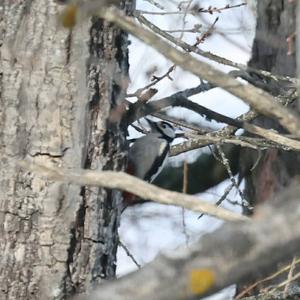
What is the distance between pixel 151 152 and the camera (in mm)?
4469

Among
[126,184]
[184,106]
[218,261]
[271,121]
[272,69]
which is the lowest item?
[218,261]

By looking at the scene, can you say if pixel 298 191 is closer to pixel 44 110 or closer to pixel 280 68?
pixel 44 110

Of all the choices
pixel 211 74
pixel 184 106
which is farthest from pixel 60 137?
pixel 211 74

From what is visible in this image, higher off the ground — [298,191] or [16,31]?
[16,31]

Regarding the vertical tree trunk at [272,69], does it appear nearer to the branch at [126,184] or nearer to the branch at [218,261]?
the branch at [126,184]

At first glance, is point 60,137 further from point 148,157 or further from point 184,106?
point 148,157

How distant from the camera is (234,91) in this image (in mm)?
1789

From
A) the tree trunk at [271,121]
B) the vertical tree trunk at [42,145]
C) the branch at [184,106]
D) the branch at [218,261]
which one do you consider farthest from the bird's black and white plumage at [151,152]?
the branch at [218,261]

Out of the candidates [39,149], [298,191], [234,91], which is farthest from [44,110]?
[298,191]

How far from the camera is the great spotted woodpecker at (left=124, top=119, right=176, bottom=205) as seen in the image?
4324 millimetres

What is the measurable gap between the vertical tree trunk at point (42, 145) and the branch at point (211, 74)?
881mm

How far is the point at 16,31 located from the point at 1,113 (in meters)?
0.21

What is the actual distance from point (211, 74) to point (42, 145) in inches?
37.5

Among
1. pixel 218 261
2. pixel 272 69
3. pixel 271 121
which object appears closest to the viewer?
pixel 218 261
